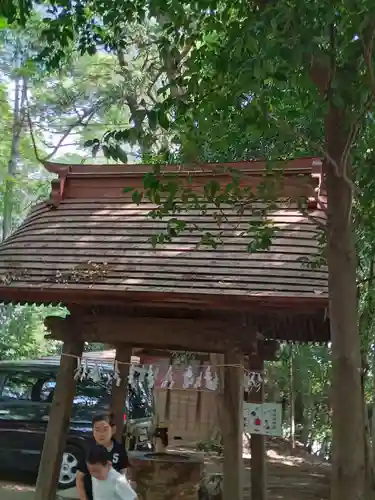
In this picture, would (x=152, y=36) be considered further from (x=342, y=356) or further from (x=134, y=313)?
(x=342, y=356)

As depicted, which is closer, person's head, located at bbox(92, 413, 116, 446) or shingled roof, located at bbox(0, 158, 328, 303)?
person's head, located at bbox(92, 413, 116, 446)

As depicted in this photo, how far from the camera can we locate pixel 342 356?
11.4 ft

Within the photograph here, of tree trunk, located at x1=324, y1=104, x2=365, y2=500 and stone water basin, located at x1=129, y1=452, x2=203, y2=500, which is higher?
tree trunk, located at x1=324, y1=104, x2=365, y2=500

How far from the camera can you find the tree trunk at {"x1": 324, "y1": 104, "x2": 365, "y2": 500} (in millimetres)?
3324

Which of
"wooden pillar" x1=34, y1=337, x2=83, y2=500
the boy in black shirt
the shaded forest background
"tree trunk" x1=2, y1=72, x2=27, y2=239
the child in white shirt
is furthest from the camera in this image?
"tree trunk" x1=2, y1=72, x2=27, y2=239

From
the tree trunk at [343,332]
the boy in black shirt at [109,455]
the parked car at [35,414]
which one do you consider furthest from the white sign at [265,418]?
the tree trunk at [343,332]

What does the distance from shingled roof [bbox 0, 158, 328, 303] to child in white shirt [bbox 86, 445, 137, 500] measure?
2.05 m

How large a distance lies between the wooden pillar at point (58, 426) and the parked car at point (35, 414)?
158 centimetres

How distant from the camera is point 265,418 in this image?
6.38 m

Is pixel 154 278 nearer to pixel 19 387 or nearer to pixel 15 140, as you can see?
pixel 19 387

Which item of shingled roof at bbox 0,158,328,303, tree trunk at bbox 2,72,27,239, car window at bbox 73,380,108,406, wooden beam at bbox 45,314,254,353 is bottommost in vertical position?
car window at bbox 73,380,108,406

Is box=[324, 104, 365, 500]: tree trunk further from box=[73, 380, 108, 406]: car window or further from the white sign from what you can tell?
box=[73, 380, 108, 406]: car window

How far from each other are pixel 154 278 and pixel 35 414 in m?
3.90

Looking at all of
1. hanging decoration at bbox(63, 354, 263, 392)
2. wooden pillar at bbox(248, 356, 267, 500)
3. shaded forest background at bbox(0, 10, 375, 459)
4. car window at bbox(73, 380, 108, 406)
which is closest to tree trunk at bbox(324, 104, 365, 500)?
hanging decoration at bbox(63, 354, 263, 392)
